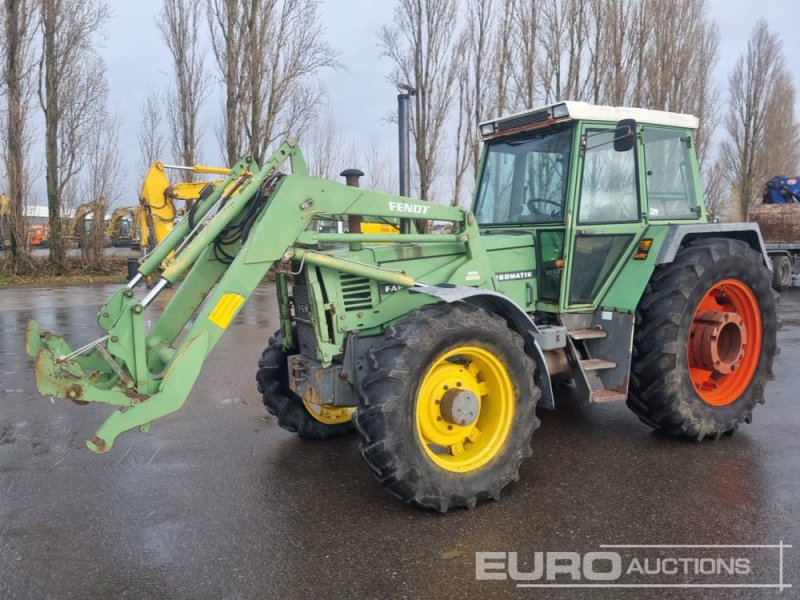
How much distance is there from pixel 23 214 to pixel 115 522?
17.8 meters

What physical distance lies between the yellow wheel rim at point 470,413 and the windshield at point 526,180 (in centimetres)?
144

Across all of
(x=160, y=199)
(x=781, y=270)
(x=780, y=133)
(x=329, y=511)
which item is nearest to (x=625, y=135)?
(x=329, y=511)

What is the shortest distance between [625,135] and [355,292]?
81.5 inches

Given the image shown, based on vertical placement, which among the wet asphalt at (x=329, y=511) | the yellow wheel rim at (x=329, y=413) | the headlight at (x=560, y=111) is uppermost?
the headlight at (x=560, y=111)

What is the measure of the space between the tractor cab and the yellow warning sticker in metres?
2.26

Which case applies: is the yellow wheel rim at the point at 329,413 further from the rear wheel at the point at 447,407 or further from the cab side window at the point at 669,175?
the cab side window at the point at 669,175

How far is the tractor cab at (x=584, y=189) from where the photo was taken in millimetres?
4602

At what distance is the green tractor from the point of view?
3432 mm

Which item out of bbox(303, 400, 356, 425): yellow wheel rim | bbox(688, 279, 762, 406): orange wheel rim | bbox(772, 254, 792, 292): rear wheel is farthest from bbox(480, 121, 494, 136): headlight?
bbox(772, 254, 792, 292): rear wheel

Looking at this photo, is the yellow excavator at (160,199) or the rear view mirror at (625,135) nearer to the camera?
the rear view mirror at (625,135)

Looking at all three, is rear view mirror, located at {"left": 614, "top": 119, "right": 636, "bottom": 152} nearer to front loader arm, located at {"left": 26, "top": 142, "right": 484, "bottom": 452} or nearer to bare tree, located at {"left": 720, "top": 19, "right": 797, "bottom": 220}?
front loader arm, located at {"left": 26, "top": 142, "right": 484, "bottom": 452}

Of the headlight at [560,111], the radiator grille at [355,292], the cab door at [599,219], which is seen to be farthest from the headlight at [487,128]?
the radiator grille at [355,292]

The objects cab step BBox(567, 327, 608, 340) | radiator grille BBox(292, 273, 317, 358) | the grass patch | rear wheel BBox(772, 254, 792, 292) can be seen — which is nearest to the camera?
radiator grille BBox(292, 273, 317, 358)

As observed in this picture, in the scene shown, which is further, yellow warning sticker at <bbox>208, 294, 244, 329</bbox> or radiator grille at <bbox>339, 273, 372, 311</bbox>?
radiator grille at <bbox>339, 273, 372, 311</bbox>
